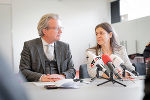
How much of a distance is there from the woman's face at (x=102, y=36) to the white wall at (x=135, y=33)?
2.48 meters

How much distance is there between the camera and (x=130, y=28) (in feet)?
17.3

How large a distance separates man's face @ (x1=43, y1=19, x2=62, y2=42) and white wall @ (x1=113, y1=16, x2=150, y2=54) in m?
2.97

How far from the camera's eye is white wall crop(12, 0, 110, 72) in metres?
5.65

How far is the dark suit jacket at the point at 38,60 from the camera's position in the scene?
2.13m

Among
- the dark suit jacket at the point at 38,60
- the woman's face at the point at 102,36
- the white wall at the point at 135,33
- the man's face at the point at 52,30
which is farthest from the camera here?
the white wall at the point at 135,33

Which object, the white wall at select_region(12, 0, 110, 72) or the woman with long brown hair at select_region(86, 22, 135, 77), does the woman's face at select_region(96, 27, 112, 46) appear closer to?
the woman with long brown hair at select_region(86, 22, 135, 77)

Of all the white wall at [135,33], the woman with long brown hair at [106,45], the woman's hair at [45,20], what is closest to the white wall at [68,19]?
the white wall at [135,33]

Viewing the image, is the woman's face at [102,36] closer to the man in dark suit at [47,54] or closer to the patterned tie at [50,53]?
the man in dark suit at [47,54]

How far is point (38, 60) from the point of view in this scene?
7.00 feet

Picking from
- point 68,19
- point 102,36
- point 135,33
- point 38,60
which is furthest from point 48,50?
point 68,19

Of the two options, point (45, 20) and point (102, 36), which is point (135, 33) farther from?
point (45, 20)

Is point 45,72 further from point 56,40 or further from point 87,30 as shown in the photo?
point 87,30

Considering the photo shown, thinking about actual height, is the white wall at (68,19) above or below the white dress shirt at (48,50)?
above

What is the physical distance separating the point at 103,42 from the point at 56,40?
55cm
